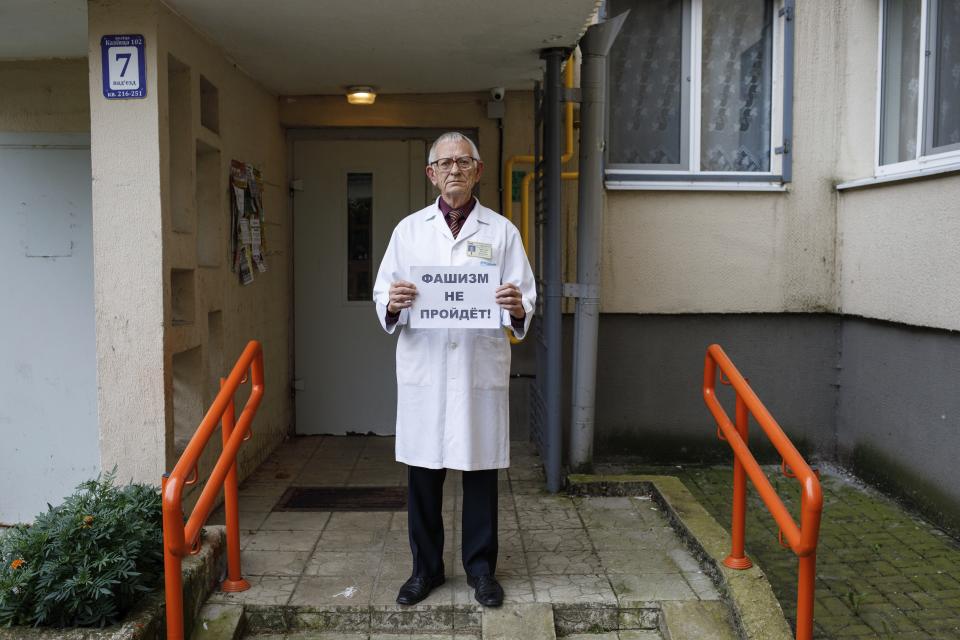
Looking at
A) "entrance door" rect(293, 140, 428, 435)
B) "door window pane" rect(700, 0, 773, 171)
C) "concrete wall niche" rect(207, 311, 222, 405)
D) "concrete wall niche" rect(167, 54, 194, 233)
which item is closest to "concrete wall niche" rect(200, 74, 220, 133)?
"concrete wall niche" rect(167, 54, 194, 233)

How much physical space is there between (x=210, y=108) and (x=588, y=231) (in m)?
2.41

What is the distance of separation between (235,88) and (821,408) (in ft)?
15.3

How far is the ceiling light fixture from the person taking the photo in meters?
6.21

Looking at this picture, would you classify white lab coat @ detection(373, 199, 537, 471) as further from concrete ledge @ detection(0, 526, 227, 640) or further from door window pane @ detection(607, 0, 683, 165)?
door window pane @ detection(607, 0, 683, 165)

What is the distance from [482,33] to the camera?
4.87 meters

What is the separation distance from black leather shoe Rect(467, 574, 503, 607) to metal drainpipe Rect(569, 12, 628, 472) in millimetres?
1945

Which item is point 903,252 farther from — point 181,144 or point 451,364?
point 181,144

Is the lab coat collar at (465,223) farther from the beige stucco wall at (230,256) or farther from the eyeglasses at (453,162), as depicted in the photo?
the beige stucco wall at (230,256)

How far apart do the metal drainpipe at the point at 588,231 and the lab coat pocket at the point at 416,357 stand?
2.01 metres

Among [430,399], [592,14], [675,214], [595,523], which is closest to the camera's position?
[430,399]

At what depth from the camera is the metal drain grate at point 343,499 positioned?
5.20 metres

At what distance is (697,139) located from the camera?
637cm

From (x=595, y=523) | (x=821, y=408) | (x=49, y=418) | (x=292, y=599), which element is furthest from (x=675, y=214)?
(x=49, y=418)

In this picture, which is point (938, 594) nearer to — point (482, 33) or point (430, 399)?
point (430, 399)
